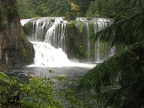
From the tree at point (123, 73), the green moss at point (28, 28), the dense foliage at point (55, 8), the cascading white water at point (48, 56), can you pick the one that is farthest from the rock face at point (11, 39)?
the tree at point (123, 73)

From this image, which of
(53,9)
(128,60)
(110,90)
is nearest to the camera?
(128,60)

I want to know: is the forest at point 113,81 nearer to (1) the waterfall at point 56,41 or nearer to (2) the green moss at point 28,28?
(1) the waterfall at point 56,41

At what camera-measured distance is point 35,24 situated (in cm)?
3206

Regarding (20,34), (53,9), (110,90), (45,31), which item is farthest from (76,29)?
(110,90)

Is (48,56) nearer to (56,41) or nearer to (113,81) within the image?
(56,41)

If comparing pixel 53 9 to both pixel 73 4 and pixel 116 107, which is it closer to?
pixel 73 4

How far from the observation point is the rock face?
23.2m

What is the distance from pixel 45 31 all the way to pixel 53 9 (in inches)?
Answer: 756

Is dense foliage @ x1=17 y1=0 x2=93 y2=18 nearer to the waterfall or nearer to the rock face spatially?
the waterfall

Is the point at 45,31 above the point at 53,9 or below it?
below

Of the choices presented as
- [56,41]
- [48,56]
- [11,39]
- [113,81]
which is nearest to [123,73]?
[113,81]

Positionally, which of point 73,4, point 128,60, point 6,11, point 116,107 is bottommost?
point 116,107

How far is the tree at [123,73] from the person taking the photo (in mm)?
2920

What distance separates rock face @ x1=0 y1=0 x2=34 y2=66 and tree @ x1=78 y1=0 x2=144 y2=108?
2007 centimetres
